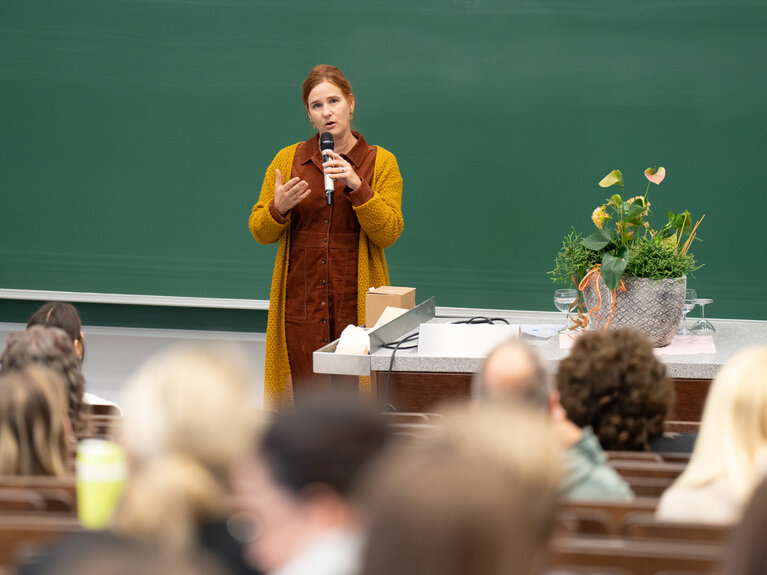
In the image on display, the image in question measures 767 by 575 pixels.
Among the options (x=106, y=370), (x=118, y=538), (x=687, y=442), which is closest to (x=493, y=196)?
(x=106, y=370)

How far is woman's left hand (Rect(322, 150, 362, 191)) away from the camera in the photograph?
10.7 ft

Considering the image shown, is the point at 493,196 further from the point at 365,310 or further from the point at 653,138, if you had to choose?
the point at 365,310

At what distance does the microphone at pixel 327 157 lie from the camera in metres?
3.32

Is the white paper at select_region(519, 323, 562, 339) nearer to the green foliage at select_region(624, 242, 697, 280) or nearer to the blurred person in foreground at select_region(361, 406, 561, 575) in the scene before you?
the green foliage at select_region(624, 242, 697, 280)

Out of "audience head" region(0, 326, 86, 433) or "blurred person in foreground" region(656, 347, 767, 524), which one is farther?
"audience head" region(0, 326, 86, 433)

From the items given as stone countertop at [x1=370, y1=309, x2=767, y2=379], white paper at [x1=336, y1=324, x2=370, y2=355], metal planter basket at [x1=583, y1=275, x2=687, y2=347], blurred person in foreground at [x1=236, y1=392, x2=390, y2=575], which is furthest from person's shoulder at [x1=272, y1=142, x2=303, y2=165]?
blurred person in foreground at [x1=236, y1=392, x2=390, y2=575]

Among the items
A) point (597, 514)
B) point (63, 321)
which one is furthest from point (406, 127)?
point (597, 514)

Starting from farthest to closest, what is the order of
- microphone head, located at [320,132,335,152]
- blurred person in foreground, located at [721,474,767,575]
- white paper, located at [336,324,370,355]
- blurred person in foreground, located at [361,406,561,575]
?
microphone head, located at [320,132,335,152], white paper, located at [336,324,370,355], blurred person in foreground, located at [721,474,767,575], blurred person in foreground, located at [361,406,561,575]

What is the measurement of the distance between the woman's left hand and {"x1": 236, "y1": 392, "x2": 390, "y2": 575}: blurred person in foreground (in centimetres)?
215

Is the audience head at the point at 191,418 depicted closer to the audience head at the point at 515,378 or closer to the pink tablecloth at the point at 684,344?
the audience head at the point at 515,378

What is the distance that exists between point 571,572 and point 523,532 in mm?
581

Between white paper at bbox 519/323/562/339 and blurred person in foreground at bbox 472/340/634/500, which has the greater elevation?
white paper at bbox 519/323/562/339

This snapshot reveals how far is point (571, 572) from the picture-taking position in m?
1.34

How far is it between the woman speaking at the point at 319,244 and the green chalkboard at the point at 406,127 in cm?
76
